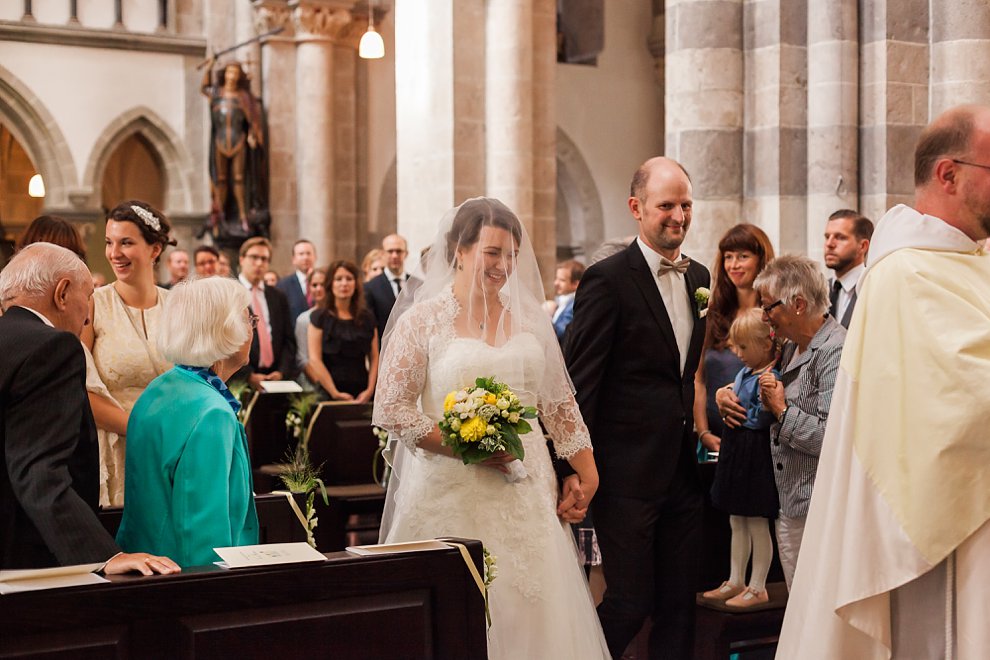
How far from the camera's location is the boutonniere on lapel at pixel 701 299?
4480 mm

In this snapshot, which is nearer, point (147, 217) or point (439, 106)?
point (147, 217)

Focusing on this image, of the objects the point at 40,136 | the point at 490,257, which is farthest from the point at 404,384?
the point at 40,136

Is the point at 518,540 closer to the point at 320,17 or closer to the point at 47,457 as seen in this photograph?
the point at 47,457

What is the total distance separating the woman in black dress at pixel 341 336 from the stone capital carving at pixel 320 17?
8.31 meters

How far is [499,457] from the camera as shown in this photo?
156 inches

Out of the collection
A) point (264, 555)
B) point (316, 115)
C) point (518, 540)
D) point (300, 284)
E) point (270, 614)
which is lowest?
point (518, 540)

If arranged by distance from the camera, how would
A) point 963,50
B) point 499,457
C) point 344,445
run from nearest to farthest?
point 499,457
point 963,50
point 344,445

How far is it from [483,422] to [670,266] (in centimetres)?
104

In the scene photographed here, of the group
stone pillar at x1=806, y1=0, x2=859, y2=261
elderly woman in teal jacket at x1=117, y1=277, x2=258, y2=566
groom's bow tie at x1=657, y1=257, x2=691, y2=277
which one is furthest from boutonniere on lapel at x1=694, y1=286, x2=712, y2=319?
stone pillar at x1=806, y1=0, x2=859, y2=261

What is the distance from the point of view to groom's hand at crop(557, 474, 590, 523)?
416cm

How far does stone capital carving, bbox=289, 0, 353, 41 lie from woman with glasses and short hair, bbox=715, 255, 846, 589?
40.9ft

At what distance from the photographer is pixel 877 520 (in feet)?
9.65

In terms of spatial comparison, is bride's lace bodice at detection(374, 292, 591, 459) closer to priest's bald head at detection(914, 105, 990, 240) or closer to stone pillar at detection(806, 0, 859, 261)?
priest's bald head at detection(914, 105, 990, 240)

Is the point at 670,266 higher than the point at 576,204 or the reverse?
the reverse
